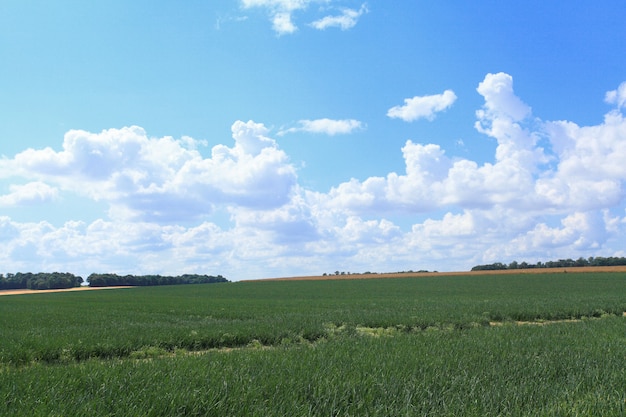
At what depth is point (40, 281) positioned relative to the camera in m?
130

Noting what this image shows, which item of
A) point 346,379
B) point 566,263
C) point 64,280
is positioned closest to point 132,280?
point 64,280

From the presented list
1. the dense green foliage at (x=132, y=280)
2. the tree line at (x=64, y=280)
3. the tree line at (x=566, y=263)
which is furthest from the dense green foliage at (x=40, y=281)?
the tree line at (x=566, y=263)

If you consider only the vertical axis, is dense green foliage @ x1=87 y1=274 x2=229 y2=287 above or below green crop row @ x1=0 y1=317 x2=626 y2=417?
below

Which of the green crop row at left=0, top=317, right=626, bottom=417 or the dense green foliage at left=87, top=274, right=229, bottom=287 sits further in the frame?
the dense green foliage at left=87, top=274, right=229, bottom=287

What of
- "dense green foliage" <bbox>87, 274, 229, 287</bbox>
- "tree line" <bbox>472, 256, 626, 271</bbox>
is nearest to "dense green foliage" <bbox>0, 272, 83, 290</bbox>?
"dense green foliage" <bbox>87, 274, 229, 287</bbox>

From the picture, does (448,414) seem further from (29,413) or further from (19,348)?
(19,348)

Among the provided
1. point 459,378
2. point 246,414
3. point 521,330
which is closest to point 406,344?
point 459,378

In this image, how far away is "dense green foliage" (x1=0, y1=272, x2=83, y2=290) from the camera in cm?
12825

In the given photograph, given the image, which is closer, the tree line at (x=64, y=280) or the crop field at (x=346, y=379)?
the crop field at (x=346, y=379)

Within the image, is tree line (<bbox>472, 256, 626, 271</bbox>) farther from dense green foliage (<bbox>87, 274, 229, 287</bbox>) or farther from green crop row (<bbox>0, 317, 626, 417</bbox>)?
green crop row (<bbox>0, 317, 626, 417</bbox>)

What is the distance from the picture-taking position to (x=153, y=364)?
8.50 meters

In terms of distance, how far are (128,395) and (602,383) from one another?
7457 millimetres

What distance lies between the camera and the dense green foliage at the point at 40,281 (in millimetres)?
128250

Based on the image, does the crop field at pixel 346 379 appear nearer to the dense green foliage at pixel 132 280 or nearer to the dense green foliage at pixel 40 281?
the dense green foliage at pixel 40 281
